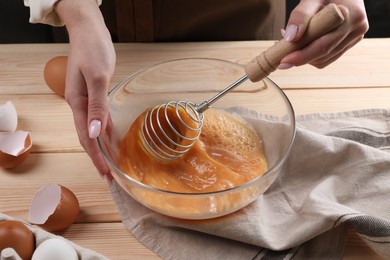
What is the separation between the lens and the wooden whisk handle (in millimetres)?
848

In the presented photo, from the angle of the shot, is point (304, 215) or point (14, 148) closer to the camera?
point (304, 215)

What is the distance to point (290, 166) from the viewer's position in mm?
1041

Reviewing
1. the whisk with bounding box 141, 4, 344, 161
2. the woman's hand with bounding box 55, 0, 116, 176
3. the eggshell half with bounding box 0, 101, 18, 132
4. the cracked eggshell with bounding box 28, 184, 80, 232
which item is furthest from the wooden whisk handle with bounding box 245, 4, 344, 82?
the eggshell half with bounding box 0, 101, 18, 132

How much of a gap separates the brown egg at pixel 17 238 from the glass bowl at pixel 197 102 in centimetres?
17

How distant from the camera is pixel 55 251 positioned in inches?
33.1

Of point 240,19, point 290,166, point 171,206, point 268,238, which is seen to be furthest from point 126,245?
point 240,19

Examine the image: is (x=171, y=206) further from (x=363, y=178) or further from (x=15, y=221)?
(x=363, y=178)

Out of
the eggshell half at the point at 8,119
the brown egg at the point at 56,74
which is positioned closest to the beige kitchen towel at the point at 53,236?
the eggshell half at the point at 8,119

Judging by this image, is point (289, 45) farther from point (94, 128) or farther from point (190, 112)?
point (94, 128)

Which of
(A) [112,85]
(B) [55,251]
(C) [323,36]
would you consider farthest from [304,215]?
(A) [112,85]

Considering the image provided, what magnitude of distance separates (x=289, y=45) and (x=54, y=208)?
0.48m

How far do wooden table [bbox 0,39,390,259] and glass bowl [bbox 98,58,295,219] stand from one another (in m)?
0.09

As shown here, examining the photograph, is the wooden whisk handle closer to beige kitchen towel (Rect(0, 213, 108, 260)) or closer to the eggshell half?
beige kitchen towel (Rect(0, 213, 108, 260))

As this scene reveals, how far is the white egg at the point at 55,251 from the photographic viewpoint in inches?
33.0
